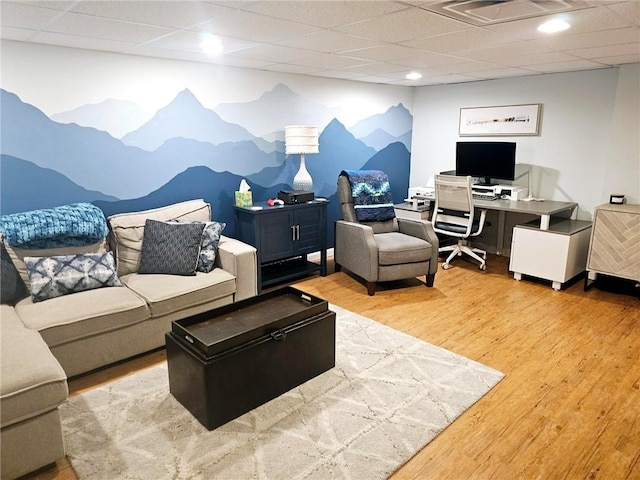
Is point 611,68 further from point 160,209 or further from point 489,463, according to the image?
point 160,209

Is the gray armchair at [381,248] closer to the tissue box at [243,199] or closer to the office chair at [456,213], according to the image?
the office chair at [456,213]

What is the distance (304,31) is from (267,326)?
5.78ft

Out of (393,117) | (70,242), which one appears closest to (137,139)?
(70,242)

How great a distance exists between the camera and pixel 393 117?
5.62 meters

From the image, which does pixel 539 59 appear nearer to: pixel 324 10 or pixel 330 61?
pixel 330 61

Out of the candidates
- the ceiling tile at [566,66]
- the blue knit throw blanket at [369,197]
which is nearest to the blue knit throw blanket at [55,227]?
the blue knit throw blanket at [369,197]

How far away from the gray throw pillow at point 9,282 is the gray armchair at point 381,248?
259 centimetres

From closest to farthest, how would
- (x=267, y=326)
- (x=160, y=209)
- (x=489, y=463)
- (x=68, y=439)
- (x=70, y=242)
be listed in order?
(x=489, y=463) < (x=68, y=439) < (x=267, y=326) < (x=70, y=242) < (x=160, y=209)

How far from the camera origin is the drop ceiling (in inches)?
86.9

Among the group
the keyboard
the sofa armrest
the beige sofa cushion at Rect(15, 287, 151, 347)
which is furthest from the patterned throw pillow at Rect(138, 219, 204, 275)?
the keyboard

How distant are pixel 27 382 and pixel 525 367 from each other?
2.69m

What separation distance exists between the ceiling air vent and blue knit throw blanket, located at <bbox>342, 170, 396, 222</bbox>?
215 cm

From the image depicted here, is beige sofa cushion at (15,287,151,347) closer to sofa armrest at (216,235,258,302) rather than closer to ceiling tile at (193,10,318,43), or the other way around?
sofa armrest at (216,235,258,302)

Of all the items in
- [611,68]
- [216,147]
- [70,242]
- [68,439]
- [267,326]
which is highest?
[611,68]
